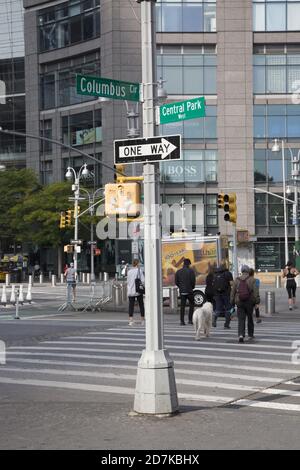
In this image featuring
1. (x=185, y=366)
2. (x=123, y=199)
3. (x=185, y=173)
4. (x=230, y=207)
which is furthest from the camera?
(x=185, y=173)

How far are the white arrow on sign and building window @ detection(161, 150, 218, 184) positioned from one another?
5273 centimetres

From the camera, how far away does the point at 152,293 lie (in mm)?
8016

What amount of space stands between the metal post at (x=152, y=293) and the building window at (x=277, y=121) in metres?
53.9

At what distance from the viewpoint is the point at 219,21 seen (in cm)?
6084

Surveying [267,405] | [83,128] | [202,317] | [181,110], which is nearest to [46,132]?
[83,128]

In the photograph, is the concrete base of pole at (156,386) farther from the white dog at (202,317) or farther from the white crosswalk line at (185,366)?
the white dog at (202,317)

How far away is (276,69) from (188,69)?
7.97 meters

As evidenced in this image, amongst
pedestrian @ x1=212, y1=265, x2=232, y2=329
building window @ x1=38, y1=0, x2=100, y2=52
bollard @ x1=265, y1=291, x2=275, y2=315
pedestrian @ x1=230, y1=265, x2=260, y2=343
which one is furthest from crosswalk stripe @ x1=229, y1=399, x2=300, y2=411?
building window @ x1=38, y1=0, x2=100, y2=52

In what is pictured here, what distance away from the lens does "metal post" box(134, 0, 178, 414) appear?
779 centimetres

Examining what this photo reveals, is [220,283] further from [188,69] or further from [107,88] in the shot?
[188,69]

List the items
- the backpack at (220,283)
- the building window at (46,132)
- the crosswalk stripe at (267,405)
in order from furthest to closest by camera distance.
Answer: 1. the building window at (46,132)
2. the backpack at (220,283)
3. the crosswalk stripe at (267,405)

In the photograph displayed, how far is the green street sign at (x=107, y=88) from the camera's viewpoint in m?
8.97

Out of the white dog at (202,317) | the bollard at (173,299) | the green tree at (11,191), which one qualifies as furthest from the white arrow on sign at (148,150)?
the green tree at (11,191)
